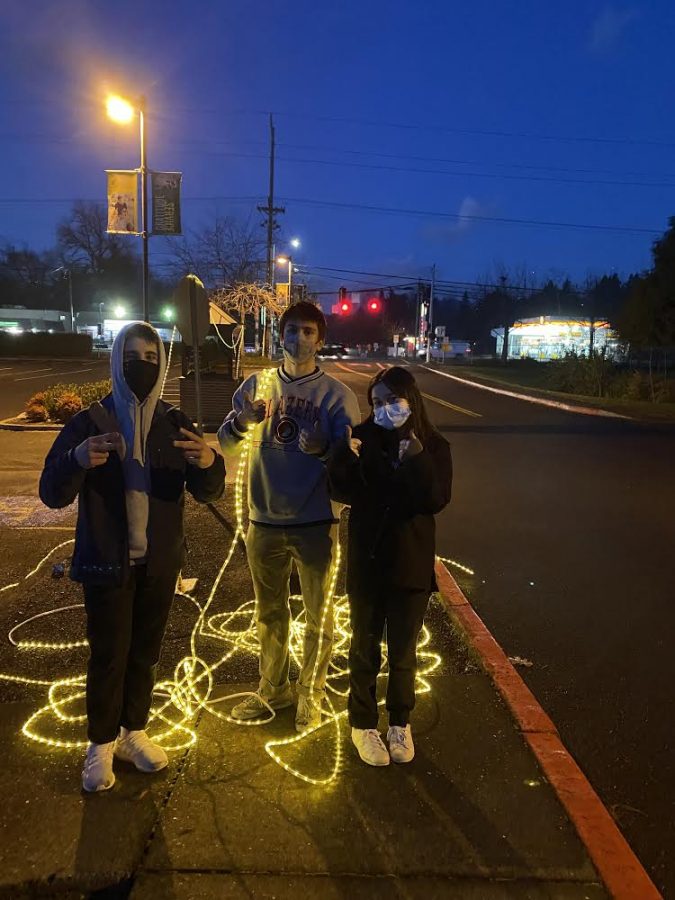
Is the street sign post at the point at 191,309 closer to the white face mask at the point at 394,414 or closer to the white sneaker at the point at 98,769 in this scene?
the white face mask at the point at 394,414

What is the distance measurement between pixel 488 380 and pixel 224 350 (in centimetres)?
2230

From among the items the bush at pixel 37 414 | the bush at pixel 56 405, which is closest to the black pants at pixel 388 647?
the bush at pixel 56 405

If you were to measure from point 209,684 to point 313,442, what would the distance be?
67.7 inches

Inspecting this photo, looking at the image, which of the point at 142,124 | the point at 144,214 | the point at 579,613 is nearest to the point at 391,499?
the point at 579,613

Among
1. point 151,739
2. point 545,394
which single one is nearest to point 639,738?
point 151,739

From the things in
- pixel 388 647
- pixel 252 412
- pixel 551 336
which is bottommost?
pixel 388 647

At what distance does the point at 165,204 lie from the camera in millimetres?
10055

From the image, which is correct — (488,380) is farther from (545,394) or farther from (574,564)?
(574,564)

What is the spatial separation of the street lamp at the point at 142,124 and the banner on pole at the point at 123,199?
10.2 inches

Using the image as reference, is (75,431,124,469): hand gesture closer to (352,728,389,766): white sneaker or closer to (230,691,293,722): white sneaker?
(230,691,293,722): white sneaker

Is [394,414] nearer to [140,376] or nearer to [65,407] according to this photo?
[140,376]

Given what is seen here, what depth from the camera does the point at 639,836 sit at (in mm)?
2619

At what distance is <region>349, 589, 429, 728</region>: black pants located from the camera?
293 centimetres

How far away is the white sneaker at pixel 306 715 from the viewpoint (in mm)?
3195
